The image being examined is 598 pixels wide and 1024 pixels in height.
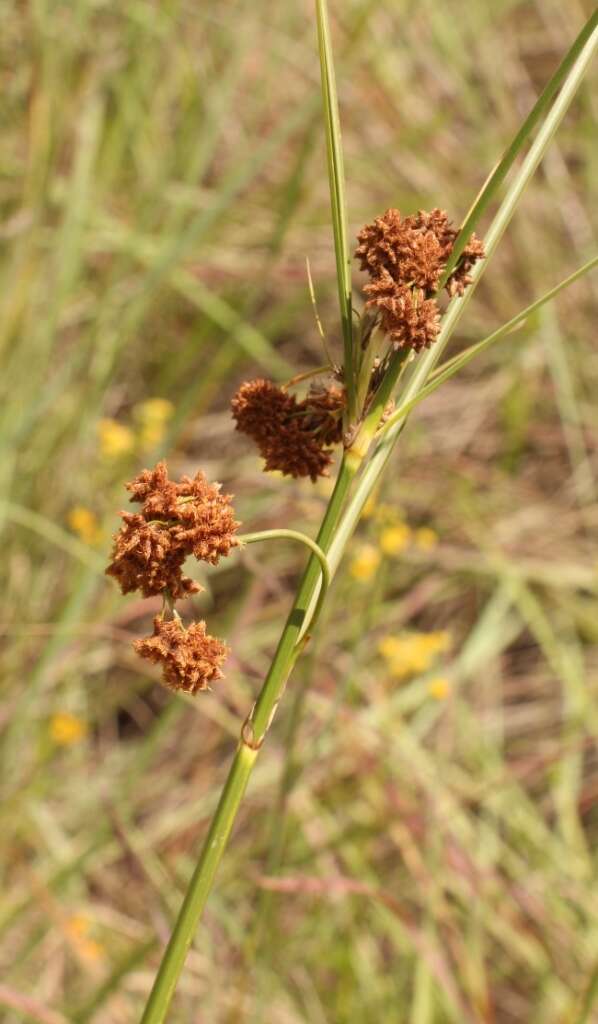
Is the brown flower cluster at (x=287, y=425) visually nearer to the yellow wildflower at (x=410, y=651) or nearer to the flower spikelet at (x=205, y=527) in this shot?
the flower spikelet at (x=205, y=527)

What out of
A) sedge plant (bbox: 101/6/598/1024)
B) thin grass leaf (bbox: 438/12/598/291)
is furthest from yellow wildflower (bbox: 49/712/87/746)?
thin grass leaf (bbox: 438/12/598/291)

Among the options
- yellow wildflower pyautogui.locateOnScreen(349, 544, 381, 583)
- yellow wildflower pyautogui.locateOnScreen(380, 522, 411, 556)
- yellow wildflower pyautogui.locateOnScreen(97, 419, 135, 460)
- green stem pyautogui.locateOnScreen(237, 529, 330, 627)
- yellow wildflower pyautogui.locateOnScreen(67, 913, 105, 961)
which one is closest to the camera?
green stem pyautogui.locateOnScreen(237, 529, 330, 627)

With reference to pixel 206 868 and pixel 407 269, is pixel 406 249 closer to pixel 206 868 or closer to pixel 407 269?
pixel 407 269

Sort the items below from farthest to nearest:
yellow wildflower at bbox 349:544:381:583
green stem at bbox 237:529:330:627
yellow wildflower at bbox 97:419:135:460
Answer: yellow wildflower at bbox 97:419:135:460, yellow wildflower at bbox 349:544:381:583, green stem at bbox 237:529:330:627

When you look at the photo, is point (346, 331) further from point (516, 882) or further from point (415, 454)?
point (415, 454)

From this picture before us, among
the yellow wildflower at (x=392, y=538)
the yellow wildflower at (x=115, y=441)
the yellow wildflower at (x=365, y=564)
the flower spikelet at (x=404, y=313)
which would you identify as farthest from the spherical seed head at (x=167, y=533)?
the yellow wildflower at (x=115, y=441)

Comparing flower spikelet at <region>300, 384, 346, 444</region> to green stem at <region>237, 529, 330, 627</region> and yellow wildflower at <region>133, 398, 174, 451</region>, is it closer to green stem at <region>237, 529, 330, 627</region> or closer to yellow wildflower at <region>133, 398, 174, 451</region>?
green stem at <region>237, 529, 330, 627</region>
